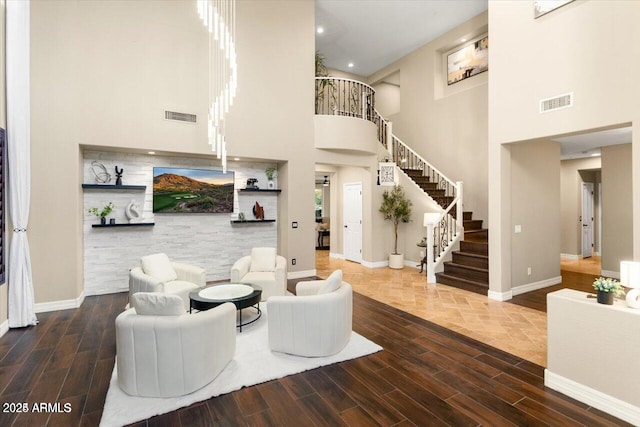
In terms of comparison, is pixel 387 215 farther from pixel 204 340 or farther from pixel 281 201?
pixel 204 340

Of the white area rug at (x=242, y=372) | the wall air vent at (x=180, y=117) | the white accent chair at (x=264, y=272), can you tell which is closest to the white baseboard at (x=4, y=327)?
the white area rug at (x=242, y=372)

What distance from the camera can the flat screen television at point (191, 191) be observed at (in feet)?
20.6

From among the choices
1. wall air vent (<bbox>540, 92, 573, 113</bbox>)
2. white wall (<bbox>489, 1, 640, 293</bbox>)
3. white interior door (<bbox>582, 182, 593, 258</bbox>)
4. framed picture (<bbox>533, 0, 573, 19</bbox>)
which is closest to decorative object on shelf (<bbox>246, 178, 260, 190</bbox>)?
white wall (<bbox>489, 1, 640, 293</bbox>)

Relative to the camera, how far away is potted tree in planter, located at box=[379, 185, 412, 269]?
322 inches

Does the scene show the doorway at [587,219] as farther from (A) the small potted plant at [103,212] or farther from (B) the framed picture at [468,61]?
(A) the small potted plant at [103,212]

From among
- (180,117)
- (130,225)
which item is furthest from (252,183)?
(130,225)

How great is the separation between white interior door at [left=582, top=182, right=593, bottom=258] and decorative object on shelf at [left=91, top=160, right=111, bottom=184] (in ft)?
42.0

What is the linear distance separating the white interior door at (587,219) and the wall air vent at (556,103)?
22.5ft

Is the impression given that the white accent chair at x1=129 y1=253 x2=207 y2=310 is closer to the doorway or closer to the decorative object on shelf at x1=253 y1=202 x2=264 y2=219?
the decorative object on shelf at x1=253 y1=202 x2=264 y2=219

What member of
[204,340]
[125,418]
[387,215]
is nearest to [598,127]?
[387,215]

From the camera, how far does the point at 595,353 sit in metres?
2.57

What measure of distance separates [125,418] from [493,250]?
5.70m

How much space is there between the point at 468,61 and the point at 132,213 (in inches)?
362

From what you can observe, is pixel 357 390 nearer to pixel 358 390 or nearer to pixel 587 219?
pixel 358 390
